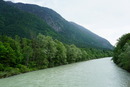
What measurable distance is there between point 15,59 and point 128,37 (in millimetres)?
44359

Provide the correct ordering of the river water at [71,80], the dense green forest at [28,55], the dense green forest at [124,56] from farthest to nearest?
the dense green forest at [28,55]
the dense green forest at [124,56]
the river water at [71,80]

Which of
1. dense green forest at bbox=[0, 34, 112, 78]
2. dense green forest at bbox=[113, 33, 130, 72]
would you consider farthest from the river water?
dense green forest at bbox=[0, 34, 112, 78]

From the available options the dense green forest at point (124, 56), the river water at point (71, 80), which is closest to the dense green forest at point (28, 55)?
the river water at point (71, 80)

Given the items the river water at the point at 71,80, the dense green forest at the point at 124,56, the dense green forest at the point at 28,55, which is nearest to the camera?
the river water at the point at 71,80

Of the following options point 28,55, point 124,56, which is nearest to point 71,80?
point 124,56

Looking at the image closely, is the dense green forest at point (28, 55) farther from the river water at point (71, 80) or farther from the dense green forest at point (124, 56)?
the dense green forest at point (124, 56)

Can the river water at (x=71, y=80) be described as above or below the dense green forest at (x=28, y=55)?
below

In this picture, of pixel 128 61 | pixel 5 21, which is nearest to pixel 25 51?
pixel 128 61

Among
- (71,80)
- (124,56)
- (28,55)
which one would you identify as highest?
(124,56)

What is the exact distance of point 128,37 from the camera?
69562 mm

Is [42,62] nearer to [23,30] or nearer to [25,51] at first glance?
[25,51]

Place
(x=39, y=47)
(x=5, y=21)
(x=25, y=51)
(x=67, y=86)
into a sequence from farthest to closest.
→ (x=5, y=21), (x=39, y=47), (x=25, y=51), (x=67, y=86)

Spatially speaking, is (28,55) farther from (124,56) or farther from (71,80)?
(124,56)

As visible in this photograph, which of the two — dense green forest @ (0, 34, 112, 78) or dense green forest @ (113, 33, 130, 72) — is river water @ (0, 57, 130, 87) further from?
dense green forest @ (0, 34, 112, 78)
